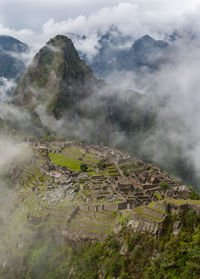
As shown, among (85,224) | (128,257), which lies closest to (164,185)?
(85,224)

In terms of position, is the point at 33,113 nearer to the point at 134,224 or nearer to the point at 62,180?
the point at 62,180

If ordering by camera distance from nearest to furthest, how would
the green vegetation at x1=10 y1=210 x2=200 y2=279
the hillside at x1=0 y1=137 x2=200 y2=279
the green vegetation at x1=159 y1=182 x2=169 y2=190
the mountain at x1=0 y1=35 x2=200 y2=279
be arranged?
the green vegetation at x1=10 y1=210 x2=200 y2=279, the mountain at x1=0 y1=35 x2=200 y2=279, the hillside at x1=0 y1=137 x2=200 y2=279, the green vegetation at x1=159 y1=182 x2=169 y2=190

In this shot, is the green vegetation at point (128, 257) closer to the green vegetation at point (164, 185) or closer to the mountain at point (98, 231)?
the mountain at point (98, 231)

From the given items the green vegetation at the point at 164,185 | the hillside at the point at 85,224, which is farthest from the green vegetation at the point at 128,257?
the green vegetation at the point at 164,185

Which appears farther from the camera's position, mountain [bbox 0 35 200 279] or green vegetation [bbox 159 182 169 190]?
green vegetation [bbox 159 182 169 190]

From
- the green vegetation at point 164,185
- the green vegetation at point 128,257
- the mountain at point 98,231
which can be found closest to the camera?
the green vegetation at point 128,257

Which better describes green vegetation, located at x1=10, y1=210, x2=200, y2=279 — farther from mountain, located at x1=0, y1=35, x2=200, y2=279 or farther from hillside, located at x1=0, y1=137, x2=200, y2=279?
hillside, located at x1=0, y1=137, x2=200, y2=279

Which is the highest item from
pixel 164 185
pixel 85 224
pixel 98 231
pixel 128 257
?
pixel 164 185

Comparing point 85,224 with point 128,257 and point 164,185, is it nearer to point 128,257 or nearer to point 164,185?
point 128,257

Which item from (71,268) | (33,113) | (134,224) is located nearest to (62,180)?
(71,268)

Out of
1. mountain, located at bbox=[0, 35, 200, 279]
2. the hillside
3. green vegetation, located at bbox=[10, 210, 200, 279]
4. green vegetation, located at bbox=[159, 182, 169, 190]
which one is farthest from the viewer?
green vegetation, located at bbox=[159, 182, 169, 190]

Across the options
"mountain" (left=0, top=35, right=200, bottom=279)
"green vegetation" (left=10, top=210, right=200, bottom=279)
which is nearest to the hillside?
"mountain" (left=0, top=35, right=200, bottom=279)
